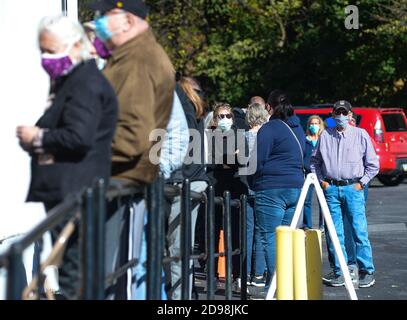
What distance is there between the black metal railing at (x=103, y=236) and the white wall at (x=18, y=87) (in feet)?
6.49

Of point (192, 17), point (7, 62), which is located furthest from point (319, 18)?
point (7, 62)

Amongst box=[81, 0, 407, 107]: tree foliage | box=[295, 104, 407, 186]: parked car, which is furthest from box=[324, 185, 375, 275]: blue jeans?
box=[81, 0, 407, 107]: tree foliage

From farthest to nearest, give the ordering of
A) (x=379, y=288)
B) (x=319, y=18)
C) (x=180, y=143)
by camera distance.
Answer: (x=319, y=18) < (x=379, y=288) < (x=180, y=143)

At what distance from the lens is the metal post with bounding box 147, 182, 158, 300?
5438mm

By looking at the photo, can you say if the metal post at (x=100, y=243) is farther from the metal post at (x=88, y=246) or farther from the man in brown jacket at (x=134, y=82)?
the man in brown jacket at (x=134, y=82)

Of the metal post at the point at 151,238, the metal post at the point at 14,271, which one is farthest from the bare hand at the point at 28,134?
the metal post at the point at 14,271

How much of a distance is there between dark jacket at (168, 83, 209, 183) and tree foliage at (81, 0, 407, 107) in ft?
78.1

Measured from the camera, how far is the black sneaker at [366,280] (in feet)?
33.1

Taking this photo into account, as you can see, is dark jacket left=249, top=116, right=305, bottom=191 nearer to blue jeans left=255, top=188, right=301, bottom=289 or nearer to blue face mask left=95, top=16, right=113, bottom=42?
blue jeans left=255, top=188, right=301, bottom=289

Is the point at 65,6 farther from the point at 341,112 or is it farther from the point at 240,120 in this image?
the point at 341,112

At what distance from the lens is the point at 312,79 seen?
114 feet
